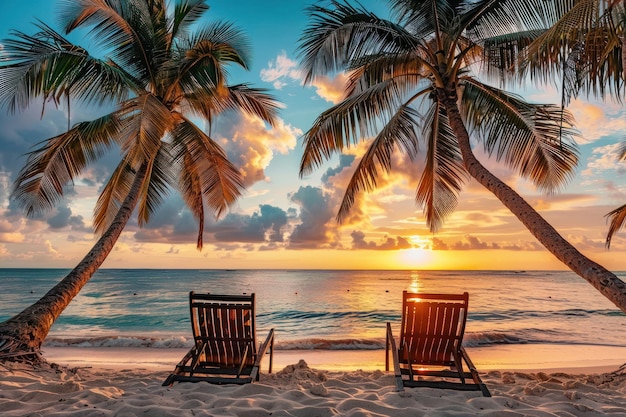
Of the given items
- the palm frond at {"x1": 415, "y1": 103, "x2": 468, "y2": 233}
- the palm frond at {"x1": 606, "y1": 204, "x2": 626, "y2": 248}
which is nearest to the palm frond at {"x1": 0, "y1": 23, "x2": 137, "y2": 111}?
the palm frond at {"x1": 415, "y1": 103, "x2": 468, "y2": 233}

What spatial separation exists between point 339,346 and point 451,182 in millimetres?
5141

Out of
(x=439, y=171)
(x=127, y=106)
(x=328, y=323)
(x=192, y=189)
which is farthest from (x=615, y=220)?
(x=328, y=323)

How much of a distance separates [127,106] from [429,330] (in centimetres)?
627

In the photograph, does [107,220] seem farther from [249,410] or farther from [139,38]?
[249,410]

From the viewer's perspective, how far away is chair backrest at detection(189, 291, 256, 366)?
15.3ft

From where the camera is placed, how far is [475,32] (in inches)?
285

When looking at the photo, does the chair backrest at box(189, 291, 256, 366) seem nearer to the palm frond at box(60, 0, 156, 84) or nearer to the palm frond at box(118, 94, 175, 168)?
the palm frond at box(118, 94, 175, 168)

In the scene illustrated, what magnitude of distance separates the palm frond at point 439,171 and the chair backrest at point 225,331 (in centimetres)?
506

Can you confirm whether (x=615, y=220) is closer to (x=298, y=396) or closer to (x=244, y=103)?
(x=244, y=103)

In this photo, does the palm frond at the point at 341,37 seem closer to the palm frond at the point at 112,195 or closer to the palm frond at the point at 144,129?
the palm frond at the point at 144,129

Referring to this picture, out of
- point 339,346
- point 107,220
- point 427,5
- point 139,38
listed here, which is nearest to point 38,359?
point 107,220

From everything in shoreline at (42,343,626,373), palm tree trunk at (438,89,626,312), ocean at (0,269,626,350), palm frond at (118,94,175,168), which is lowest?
ocean at (0,269,626,350)

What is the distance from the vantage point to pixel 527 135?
22.3ft

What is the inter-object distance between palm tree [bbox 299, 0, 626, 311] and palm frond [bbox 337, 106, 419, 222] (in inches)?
0.7
